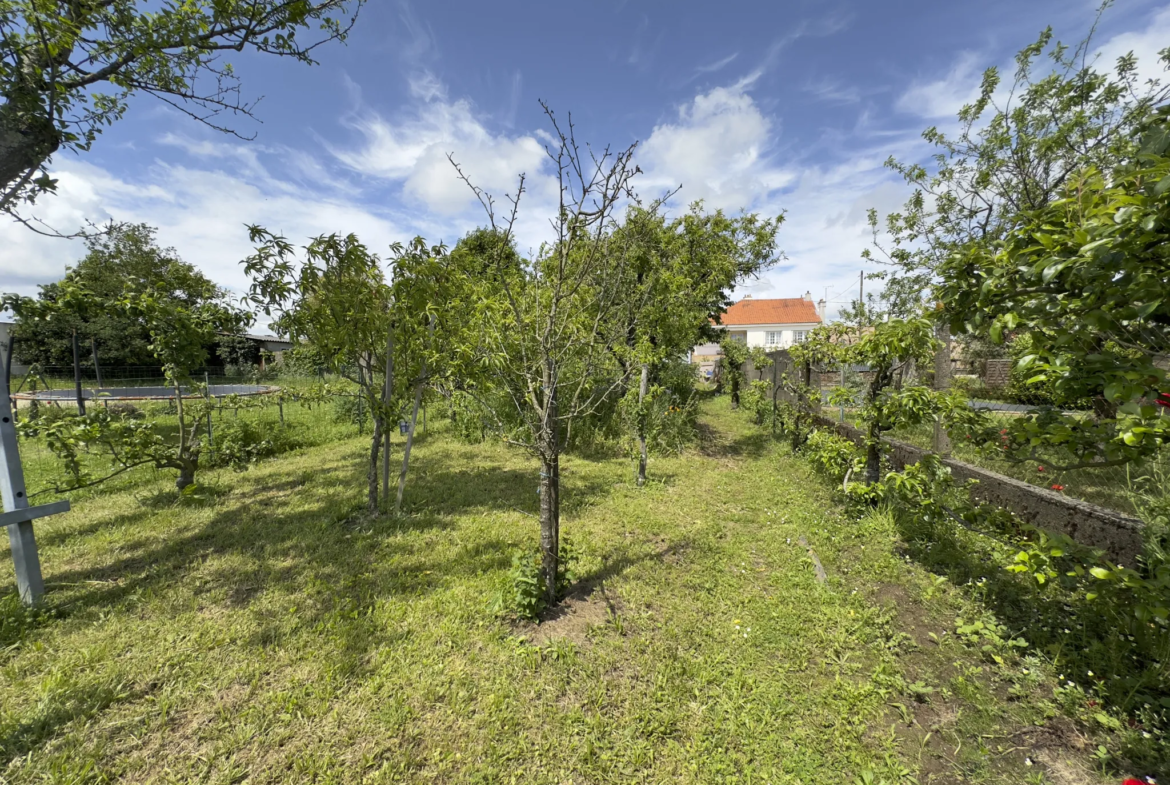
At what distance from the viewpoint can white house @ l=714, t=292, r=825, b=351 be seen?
4416cm

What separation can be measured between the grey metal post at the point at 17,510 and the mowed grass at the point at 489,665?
0.22 meters

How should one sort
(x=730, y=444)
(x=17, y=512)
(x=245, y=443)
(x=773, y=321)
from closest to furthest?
(x=17, y=512) → (x=245, y=443) → (x=730, y=444) → (x=773, y=321)

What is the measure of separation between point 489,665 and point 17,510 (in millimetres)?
A: 3607

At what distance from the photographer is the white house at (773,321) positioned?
145 feet

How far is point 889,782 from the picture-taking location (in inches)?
75.5

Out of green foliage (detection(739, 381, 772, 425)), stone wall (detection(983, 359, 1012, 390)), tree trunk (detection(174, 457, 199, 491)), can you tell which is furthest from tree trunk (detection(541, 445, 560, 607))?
stone wall (detection(983, 359, 1012, 390))

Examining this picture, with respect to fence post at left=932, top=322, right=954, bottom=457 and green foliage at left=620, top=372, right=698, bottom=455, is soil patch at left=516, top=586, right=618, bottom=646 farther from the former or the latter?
fence post at left=932, top=322, right=954, bottom=457

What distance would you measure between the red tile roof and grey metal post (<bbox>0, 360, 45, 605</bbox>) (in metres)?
45.6

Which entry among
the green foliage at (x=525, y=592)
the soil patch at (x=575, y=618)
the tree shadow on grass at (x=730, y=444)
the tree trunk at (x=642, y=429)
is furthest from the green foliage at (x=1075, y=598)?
the tree shadow on grass at (x=730, y=444)

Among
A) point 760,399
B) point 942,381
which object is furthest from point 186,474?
point 760,399

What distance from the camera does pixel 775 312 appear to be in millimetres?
45406

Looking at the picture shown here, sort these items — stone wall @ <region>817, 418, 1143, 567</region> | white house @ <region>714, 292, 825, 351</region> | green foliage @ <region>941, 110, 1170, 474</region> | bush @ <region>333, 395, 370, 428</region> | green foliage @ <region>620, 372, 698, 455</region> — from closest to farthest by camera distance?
green foliage @ <region>941, 110, 1170, 474</region> < stone wall @ <region>817, 418, 1143, 567</region> < green foliage @ <region>620, 372, 698, 455</region> < bush @ <region>333, 395, 370, 428</region> < white house @ <region>714, 292, 825, 351</region>

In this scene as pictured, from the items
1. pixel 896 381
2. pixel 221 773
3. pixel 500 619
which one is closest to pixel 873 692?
pixel 500 619

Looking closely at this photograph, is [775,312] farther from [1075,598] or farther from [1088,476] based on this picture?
[1075,598]
